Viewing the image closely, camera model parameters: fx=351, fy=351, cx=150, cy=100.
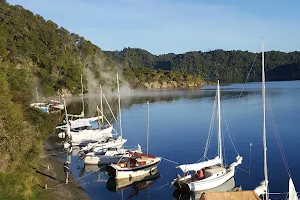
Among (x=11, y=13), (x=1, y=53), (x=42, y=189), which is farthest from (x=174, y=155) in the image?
(x=11, y=13)

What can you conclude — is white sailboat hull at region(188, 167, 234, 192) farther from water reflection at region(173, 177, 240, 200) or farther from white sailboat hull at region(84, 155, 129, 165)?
white sailboat hull at region(84, 155, 129, 165)

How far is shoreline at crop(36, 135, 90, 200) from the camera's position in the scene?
81.7ft

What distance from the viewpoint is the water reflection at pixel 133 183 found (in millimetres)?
28516

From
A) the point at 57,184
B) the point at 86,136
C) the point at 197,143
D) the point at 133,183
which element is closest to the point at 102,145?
the point at 86,136

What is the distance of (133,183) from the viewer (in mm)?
29703

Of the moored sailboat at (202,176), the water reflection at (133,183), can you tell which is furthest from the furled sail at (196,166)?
the water reflection at (133,183)

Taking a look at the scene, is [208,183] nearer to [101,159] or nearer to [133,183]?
[133,183]

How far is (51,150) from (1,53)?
3298cm

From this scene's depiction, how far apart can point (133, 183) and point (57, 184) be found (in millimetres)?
6352

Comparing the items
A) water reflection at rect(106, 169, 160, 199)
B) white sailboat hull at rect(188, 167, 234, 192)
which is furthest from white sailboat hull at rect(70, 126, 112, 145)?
white sailboat hull at rect(188, 167, 234, 192)

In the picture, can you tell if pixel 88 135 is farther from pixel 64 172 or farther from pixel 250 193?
pixel 250 193

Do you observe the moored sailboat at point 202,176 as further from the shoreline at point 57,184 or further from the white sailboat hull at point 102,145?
the white sailboat hull at point 102,145

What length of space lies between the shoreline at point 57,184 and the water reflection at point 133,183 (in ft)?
9.13

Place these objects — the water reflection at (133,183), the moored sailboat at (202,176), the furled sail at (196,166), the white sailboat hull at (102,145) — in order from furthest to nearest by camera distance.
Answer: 1. the white sailboat hull at (102,145)
2. the water reflection at (133,183)
3. the furled sail at (196,166)
4. the moored sailboat at (202,176)
